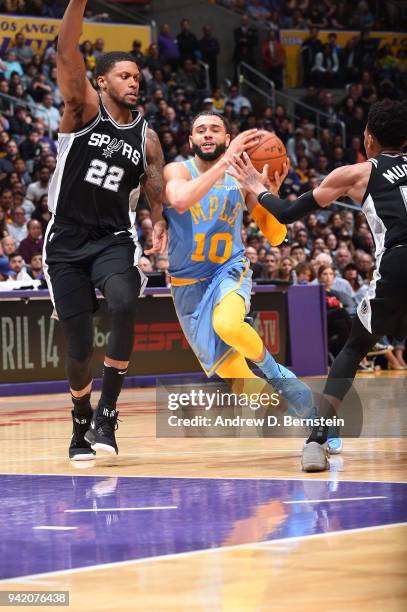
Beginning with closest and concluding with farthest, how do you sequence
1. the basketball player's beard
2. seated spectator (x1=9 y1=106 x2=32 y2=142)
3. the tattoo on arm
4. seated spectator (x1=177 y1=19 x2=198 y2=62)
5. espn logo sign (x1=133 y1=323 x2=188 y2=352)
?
the tattoo on arm → the basketball player's beard → espn logo sign (x1=133 y1=323 x2=188 y2=352) → seated spectator (x1=9 y1=106 x2=32 y2=142) → seated spectator (x1=177 y1=19 x2=198 y2=62)

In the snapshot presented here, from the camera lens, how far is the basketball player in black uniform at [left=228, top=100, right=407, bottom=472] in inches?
253

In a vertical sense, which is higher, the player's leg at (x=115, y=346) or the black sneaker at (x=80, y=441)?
the player's leg at (x=115, y=346)

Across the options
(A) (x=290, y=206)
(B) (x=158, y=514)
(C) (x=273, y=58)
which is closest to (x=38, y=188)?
(C) (x=273, y=58)

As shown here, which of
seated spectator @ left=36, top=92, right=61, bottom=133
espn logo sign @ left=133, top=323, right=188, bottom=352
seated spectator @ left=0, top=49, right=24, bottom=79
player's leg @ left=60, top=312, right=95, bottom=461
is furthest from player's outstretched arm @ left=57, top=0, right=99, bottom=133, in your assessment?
seated spectator @ left=0, top=49, right=24, bottom=79

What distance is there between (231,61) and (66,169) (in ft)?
64.1

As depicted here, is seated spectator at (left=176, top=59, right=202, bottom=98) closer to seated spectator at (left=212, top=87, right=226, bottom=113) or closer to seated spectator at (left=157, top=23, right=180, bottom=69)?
seated spectator at (left=157, top=23, right=180, bottom=69)

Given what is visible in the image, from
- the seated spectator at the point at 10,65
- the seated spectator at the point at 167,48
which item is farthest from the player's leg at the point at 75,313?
the seated spectator at the point at 167,48

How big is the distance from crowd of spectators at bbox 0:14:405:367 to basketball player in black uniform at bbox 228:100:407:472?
24.0 ft

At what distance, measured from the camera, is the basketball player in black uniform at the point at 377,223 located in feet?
21.1

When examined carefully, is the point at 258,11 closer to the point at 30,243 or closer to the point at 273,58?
the point at 273,58

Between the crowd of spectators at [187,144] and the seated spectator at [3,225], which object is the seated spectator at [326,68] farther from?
the seated spectator at [3,225]

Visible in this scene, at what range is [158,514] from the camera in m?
5.10

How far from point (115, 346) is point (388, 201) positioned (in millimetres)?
1798

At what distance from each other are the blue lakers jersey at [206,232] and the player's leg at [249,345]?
0.37 metres
